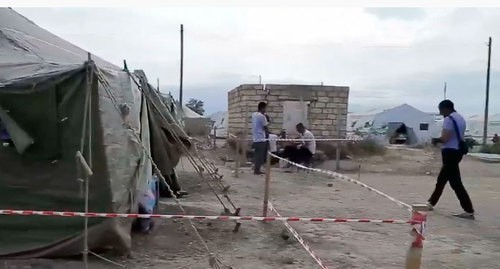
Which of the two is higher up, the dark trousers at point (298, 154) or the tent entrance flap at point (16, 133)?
the tent entrance flap at point (16, 133)

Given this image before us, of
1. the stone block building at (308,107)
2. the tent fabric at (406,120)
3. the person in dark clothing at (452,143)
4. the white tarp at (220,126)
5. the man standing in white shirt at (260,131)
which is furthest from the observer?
the tent fabric at (406,120)

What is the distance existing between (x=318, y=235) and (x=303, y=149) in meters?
6.74

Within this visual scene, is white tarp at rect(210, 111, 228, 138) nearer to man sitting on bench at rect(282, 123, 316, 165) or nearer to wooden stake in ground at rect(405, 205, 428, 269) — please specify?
man sitting on bench at rect(282, 123, 316, 165)

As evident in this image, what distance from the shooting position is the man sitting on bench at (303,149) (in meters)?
13.3

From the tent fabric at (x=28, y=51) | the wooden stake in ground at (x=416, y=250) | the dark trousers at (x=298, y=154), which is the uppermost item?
the tent fabric at (x=28, y=51)

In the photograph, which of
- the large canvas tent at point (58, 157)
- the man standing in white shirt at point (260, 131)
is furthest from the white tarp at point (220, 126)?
the large canvas tent at point (58, 157)

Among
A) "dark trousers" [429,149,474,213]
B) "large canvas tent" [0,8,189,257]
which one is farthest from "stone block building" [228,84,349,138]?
"large canvas tent" [0,8,189,257]

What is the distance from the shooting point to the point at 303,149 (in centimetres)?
1338

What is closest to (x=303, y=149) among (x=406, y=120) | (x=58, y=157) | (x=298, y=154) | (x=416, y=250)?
(x=298, y=154)

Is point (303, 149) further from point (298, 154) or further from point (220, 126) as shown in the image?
point (220, 126)

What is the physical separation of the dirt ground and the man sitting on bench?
1806 mm

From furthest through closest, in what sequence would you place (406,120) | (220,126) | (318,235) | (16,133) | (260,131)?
(220,126)
(406,120)
(260,131)
(318,235)
(16,133)

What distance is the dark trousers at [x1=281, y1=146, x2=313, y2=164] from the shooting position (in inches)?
527

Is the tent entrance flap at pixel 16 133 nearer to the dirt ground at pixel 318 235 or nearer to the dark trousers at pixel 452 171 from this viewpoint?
the dirt ground at pixel 318 235
